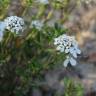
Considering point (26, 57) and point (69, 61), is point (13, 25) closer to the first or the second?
point (69, 61)

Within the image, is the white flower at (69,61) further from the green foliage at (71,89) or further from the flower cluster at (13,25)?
the flower cluster at (13,25)

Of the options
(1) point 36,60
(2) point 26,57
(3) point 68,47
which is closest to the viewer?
(3) point 68,47

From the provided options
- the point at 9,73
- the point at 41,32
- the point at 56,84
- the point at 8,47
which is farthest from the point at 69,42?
the point at 56,84

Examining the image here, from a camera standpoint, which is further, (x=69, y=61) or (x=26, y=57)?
(x=26, y=57)

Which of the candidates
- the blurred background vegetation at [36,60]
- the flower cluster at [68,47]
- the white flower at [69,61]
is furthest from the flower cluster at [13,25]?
the white flower at [69,61]

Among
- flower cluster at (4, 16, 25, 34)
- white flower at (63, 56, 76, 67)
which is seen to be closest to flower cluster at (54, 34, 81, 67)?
white flower at (63, 56, 76, 67)

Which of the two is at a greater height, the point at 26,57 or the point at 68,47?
the point at 68,47

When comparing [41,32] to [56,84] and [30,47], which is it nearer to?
[30,47]

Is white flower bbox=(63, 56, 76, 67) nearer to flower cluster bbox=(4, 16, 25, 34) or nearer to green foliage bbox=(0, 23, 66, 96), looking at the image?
green foliage bbox=(0, 23, 66, 96)

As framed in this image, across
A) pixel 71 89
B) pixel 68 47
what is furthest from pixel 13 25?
pixel 71 89
